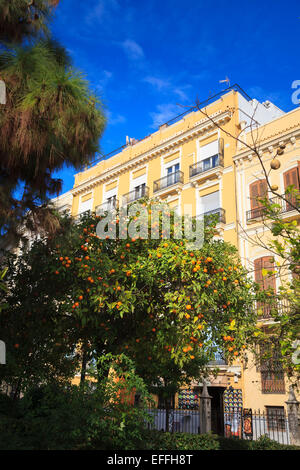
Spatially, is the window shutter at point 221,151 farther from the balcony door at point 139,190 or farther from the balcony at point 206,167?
the balcony door at point 139,190

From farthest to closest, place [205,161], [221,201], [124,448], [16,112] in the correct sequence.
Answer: [205,161] < [221,201] < [124,448] < [16,112]

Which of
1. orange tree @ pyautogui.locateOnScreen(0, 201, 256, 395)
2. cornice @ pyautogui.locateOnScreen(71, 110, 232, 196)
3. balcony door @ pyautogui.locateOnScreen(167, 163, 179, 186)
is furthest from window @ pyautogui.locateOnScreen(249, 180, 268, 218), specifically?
orange tree @ pyautogui.locateOnScreen(0, 201, 256, 395)

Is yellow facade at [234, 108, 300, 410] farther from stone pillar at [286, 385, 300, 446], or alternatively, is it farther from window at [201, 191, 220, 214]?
stone pillar at [286, 385, 300, 446]

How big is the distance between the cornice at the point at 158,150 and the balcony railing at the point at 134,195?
195 centimetres

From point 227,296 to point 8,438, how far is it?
15.6 feet

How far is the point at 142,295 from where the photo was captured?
25.6 feet

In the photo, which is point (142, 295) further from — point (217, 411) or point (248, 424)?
point (217, 411)

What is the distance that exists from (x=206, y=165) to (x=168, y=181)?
9.19 feet

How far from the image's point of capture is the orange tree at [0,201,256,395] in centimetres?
740

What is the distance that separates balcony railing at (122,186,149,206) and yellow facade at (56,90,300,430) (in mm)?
308

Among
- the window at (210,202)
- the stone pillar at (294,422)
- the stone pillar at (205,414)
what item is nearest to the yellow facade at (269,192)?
the window at (210,202)
